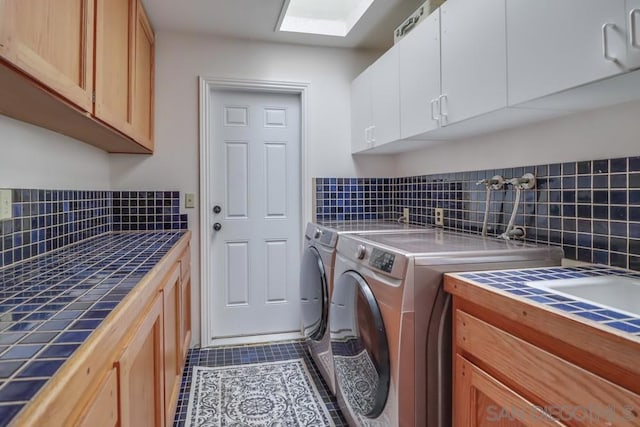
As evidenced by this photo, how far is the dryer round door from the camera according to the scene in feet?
6.64

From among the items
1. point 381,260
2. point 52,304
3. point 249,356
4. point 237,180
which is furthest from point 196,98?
point 52,304

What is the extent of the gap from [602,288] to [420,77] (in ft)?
4.07

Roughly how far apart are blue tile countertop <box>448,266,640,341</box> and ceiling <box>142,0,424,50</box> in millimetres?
1783

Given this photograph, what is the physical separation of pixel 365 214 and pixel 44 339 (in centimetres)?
248

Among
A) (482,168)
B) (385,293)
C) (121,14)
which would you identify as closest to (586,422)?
(385,293)

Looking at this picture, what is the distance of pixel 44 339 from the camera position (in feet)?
2.13

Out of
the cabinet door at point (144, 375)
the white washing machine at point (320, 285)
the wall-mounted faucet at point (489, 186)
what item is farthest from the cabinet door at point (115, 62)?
the wall-mounted faucet at point (489, 186)

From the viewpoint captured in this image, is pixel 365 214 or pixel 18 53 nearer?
pixel 18 53

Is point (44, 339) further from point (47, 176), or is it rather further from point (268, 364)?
point (268, 364)

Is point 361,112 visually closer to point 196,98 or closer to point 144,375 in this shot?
point 196,98

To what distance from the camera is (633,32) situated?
2.94 ft

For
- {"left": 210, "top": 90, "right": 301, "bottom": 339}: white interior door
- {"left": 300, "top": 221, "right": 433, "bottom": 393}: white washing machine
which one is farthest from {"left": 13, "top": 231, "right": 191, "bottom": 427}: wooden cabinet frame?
{"left": 210, "top": 90, "right": 301, "bottom": 339}: white interior door

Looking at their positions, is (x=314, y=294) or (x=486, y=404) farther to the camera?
(x=314, y=294)

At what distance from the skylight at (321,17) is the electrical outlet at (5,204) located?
1883 millimetres
